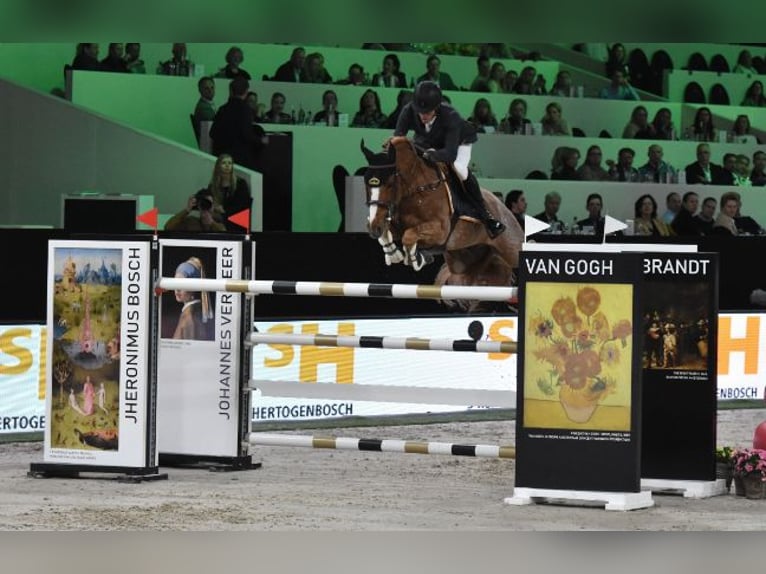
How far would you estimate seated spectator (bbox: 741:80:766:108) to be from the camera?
59.1 ft

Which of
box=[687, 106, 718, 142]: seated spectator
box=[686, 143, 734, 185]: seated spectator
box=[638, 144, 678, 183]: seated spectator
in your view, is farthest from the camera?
box=[687, 106, 718, 142]: seated spectator

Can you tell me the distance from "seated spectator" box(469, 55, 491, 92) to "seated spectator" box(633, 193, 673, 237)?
2.94m

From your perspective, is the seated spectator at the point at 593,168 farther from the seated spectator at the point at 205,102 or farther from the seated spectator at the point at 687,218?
the seated spectator at the point at 205,102

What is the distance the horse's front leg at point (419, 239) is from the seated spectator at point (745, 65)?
1178 centimetres

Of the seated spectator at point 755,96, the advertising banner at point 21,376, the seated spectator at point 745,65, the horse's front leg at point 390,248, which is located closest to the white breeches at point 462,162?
the horse's front leg at point 390,248

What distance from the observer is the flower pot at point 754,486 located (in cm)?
673

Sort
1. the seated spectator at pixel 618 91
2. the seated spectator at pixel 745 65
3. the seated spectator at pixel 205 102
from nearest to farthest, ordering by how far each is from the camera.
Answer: the seated spectator at pixel 205 102 → the seated spectator at pixel 618 91 → the seated spectator at pixel 745 65

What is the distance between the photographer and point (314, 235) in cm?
1081

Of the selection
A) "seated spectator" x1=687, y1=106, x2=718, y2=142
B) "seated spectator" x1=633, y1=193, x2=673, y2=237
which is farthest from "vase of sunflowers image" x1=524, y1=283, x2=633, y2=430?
"seated spectator" x1=687, y1=106, x2=718, y2=142

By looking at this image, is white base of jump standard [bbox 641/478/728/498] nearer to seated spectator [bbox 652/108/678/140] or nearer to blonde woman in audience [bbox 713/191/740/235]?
blonde woman in audience [bbox 713/191/740/235]

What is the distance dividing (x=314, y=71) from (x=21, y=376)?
22.4ft

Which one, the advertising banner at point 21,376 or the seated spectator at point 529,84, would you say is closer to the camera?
the advertising banner at point 21,376

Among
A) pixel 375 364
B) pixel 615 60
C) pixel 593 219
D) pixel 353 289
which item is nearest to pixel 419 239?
pixel 375 364

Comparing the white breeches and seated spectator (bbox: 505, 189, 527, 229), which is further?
seated spectator (bbox: 505, 189, 527, 229)
